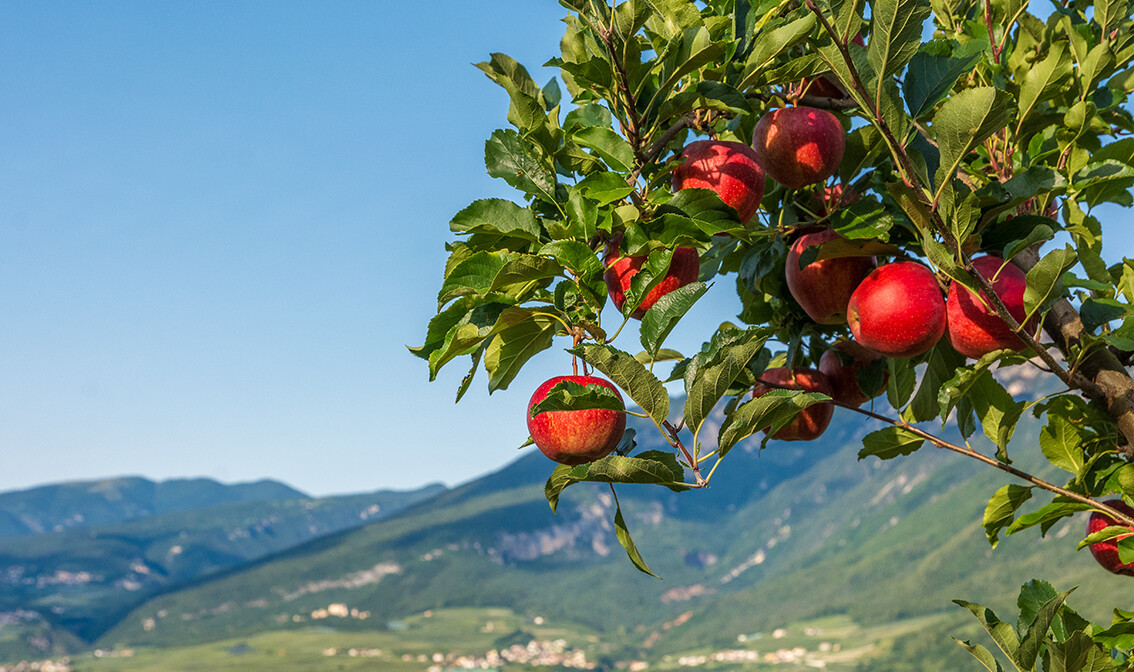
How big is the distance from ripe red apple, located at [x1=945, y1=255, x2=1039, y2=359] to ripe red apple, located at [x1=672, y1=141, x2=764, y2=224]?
57cm

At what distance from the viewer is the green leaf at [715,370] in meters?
1.75

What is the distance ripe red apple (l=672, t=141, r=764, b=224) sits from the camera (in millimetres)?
2053

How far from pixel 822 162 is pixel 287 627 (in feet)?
440

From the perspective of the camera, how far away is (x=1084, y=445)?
2607 millimetres

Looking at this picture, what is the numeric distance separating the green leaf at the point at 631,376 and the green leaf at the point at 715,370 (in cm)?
6

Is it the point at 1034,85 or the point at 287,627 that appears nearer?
the point at 1034,85

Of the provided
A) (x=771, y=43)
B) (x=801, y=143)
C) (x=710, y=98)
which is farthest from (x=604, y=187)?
(x=801, y=143)

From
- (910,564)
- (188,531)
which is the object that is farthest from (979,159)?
(188,531)

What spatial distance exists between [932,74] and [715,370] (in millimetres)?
796

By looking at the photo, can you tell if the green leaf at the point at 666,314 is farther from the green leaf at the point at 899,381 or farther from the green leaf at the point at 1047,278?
the green leaf at the point at 899,381

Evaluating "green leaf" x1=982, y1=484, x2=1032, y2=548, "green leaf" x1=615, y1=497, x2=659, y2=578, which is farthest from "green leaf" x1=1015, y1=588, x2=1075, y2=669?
"green leaf" x1=615, y1=497, x2=659, y2=578

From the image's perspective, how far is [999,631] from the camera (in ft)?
7.06

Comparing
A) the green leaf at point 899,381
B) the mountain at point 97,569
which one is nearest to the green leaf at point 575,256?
the green leaf at point 899,381

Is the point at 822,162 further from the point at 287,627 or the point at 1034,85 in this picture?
the point at 287,627
